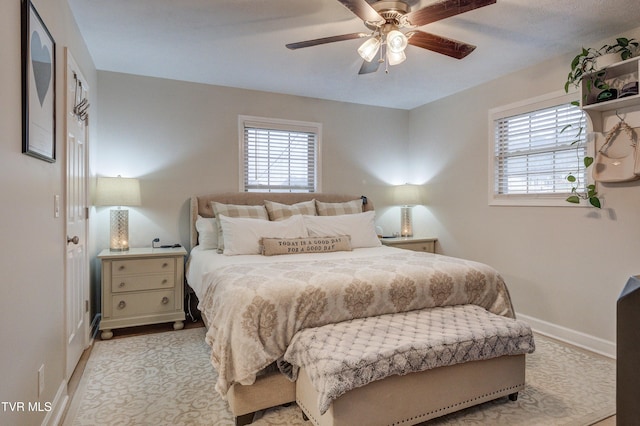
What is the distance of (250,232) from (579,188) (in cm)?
290

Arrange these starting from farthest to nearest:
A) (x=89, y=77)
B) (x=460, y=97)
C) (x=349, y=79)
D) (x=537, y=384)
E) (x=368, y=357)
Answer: (x=460, y=97)
(x=349, y=79)
(x=89, y=77)
(x=537, y=384)
(x=368, y=357)

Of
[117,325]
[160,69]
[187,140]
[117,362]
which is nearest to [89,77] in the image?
[160,69]

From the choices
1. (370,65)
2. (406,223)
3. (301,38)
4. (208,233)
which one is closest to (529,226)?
(406,223)

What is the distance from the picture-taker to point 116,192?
3.42 m

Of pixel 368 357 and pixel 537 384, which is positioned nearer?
pixel 368 357

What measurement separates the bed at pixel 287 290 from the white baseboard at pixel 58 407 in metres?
0.81

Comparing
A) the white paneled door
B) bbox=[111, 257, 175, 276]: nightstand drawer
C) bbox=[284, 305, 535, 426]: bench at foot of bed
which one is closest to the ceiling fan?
the white paneled door

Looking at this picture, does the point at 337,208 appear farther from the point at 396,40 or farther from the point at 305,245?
the point at 396,40

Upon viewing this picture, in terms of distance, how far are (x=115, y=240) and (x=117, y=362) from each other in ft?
4.08

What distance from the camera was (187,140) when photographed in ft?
13.1

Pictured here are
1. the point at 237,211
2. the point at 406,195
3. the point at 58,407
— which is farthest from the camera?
the point at 406,195

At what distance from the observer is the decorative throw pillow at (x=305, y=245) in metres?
3.22

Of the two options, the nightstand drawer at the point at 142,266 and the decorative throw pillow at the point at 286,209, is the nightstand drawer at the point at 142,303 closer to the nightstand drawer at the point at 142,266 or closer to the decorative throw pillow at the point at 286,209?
the nightstand drawer at the point at 142,266

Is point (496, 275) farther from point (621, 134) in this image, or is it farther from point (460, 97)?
point (460, 97)
